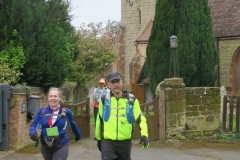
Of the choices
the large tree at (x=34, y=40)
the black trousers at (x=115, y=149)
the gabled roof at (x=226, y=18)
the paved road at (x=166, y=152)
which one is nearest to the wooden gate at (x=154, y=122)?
the paved road at (x=166, y=152)

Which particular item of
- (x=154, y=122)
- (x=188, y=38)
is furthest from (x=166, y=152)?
(x=188, y=38)

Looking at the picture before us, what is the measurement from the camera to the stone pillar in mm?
11586

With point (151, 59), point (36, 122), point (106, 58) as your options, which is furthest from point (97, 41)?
point (36, 122)

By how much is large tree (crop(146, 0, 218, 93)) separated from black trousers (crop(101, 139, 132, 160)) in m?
13.0

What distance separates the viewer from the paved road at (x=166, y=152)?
9.12 m

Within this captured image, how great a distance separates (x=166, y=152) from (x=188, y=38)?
9.48 meters

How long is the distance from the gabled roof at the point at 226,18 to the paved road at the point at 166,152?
13.0 m

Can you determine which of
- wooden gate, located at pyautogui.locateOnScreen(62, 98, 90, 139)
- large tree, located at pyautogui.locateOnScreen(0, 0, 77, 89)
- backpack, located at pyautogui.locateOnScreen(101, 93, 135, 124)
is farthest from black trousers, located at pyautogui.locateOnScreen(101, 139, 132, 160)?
large tree, located at pyautogui.locateOnScreen(0, 0, 77, 89)

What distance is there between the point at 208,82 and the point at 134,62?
1253 centimetres

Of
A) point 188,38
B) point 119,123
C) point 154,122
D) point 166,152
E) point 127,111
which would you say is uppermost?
point 188,38

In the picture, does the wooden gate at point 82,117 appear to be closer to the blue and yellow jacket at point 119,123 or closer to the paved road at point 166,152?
the paved road at point 166,152

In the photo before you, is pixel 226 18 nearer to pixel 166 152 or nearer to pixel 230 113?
pixel 230 113

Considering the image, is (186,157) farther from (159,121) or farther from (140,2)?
(140,2)

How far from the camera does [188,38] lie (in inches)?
736
